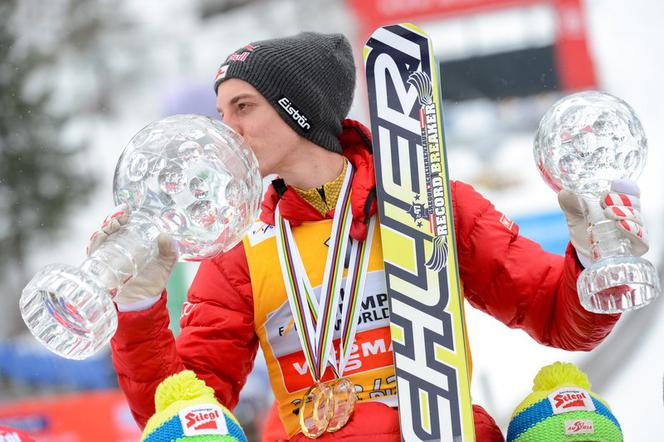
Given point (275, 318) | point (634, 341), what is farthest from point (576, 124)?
point (634, 341)

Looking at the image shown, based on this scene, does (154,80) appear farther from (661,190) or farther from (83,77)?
(661,190)

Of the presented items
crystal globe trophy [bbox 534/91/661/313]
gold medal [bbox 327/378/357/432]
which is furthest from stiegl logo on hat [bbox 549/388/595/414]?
gold medal [bbox 327/378/357/432]

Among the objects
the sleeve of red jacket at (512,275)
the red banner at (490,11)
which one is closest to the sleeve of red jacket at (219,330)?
the sleeve of red jacket at (512,275)

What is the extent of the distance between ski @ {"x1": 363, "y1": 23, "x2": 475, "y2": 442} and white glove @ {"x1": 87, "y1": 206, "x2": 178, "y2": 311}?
16.8 inches

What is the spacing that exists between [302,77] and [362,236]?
330mm

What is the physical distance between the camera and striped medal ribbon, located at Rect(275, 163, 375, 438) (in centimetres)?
183

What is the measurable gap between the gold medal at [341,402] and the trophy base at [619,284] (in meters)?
0.49

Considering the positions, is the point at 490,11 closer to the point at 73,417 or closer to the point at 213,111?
the point at 213,111

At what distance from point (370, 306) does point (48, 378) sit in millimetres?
3538

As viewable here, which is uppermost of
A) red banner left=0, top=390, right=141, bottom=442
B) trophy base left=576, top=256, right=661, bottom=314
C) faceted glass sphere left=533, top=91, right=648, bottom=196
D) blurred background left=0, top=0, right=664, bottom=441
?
blurred background left=0, top=0, right=664, bottom=441

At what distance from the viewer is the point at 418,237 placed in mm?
1850

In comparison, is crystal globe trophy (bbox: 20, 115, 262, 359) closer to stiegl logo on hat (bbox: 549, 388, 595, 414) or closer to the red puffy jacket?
the red puffy jacket

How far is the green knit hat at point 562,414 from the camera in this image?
1.71 meters

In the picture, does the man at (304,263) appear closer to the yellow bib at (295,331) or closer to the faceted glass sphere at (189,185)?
the yellow bib at (295,331)
